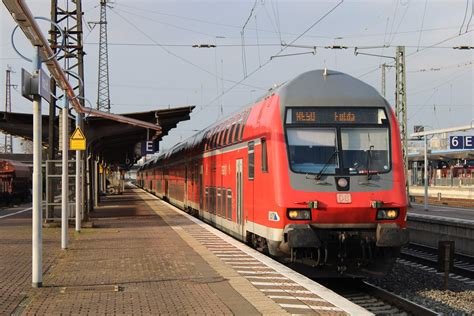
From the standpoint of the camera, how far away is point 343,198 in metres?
10.2

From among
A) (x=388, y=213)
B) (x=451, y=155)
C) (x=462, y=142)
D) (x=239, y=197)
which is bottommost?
(x=388, y=213)

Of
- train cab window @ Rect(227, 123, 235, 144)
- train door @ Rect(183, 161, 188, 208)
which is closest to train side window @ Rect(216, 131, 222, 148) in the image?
train cab window @ Rect(227, 123, 235, 144)

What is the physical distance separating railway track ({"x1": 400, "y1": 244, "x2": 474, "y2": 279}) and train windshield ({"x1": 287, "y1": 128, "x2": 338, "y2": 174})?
5.57m

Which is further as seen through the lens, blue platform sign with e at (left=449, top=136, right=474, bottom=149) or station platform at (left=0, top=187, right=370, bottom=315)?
blue platform sign with e at (left=449, top=136, right=474, bottom=149)

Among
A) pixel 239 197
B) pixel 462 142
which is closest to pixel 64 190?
pixel 239 197

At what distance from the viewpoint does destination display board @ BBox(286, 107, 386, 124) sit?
10812 millimetres

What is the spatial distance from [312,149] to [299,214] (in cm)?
125

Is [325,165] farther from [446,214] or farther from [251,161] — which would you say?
[446,214]

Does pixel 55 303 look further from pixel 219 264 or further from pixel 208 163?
pixel 208 163

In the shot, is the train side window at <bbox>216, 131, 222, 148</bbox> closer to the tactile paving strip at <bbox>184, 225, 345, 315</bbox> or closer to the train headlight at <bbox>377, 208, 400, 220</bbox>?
the tactile paving strip at <bbox>184, 225, 345, 315</bbox>

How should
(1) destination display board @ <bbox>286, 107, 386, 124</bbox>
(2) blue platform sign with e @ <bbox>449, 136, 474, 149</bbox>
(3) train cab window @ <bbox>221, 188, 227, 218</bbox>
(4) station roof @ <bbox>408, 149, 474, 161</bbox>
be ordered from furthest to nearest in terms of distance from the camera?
(4) station roof @ <bbox>408, 149, 474, 161</bbox> → (2) blue platform sign with e @ <bbox>449, 136, 474, 149</bbox> → (3) train cab window @ <bbox>221, 188, 227, 218</bbox> → (1) destination display board @ <bbox>286, 107, 386, 124</bbox>

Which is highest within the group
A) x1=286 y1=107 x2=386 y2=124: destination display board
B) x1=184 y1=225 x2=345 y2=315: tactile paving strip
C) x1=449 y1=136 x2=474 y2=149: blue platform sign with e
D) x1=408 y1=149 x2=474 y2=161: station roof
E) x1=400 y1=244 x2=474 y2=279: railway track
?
x1=449 y1=136 x2=474 y2=149: blue platform sign with e

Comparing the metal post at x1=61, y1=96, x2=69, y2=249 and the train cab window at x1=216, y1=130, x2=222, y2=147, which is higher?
the train cab window at x1=216, y1=130, x2=222, y2=147

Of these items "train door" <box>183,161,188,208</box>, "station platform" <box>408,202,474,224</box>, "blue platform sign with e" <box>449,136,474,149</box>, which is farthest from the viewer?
"blue platform sign with e" <box>449,136,474,149</box>
